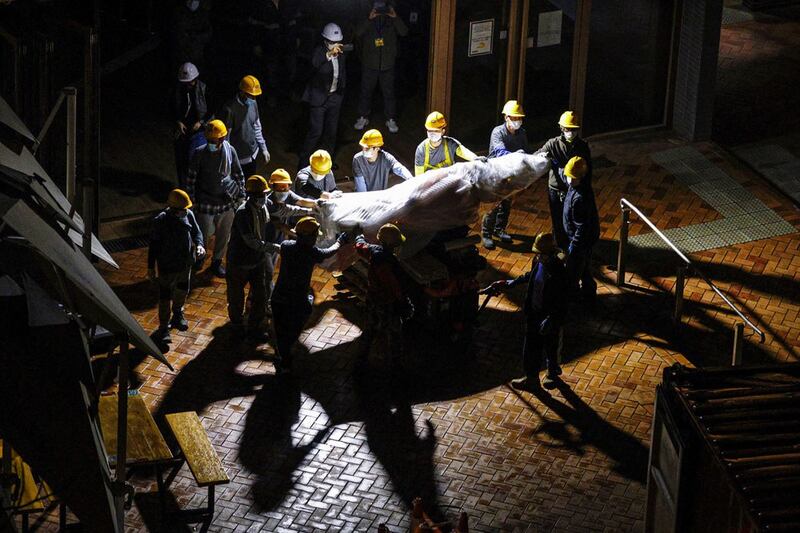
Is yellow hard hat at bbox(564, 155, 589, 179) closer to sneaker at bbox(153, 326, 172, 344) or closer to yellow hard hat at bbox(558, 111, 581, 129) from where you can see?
yellow hard hat at bbox(558, 111, 581, 129)

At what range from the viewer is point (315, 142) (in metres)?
17.4

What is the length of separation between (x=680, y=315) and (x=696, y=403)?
18.8 ft

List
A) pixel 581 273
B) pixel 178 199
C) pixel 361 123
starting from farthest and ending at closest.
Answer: pixel 361 123, pixel 581 273, pixel 178 199

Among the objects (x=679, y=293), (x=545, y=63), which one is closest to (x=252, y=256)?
(x=679, y=293)

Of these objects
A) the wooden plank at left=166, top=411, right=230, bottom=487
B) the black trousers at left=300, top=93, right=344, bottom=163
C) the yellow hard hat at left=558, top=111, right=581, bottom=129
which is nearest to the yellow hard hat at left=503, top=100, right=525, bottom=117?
the yellow hard hat at left=558, top=111, right=581, bottom=129

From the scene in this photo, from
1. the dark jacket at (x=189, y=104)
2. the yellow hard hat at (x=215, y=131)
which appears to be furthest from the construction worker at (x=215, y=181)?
the dark jacket at (x=189, y=104)

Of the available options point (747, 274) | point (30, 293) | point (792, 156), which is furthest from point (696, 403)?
point (792, 156)

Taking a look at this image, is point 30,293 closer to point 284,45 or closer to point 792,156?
point 284,45

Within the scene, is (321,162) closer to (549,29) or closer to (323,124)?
(323,124)

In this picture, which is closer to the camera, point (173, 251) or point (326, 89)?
point (173, 251)

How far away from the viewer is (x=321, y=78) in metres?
16.9

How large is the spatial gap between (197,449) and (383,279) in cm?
251

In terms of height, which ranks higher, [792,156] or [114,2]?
[114,2]

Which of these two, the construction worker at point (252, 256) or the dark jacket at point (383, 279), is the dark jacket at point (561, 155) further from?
the construction worker at point (252, 256)
